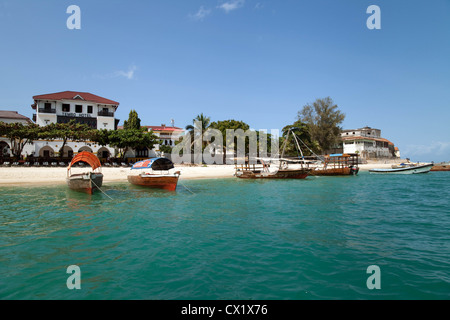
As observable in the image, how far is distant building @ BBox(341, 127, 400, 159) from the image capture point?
74812 millimetres

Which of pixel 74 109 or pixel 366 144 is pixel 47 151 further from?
pixel 366 144

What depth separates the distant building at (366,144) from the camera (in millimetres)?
74812

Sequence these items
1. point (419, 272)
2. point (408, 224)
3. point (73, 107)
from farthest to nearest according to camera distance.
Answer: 1. point (73, 107)
2. point (408, 224)
3. point (419, 272)

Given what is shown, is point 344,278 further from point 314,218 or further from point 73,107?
point 73,107

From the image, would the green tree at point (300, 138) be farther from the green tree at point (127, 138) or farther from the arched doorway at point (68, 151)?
the arched doorway at point (68, 151)

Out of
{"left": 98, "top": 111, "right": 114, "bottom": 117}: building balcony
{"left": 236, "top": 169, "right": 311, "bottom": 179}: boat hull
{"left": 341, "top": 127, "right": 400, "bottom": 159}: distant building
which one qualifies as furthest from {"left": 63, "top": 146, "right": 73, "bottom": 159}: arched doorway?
{"left": 341, "top": 127, "right": 400, "bottom": 159}: distant building

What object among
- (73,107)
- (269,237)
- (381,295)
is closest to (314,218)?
(269,237)

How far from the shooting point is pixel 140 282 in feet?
18.4

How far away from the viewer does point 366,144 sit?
7606 centimetres

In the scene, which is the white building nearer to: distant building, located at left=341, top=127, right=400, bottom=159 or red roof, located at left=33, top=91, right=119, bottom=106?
red roof, located at left=33, top=91, right=119, bottom=106

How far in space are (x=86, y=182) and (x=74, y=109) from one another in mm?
36737

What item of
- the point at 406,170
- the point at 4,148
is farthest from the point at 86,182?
the point at 406,170

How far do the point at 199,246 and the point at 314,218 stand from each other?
5.99m
